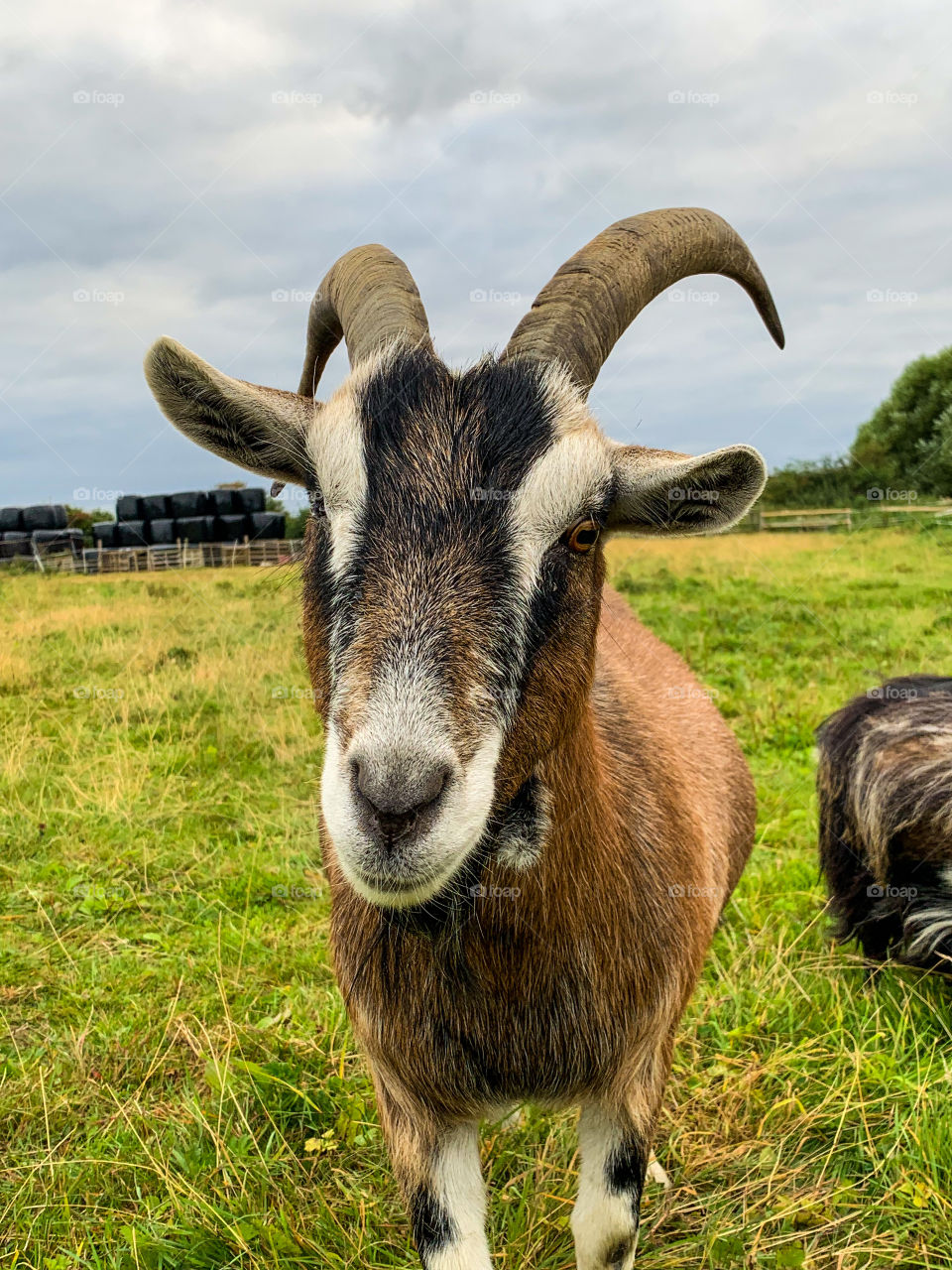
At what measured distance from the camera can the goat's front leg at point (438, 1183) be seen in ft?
8.66

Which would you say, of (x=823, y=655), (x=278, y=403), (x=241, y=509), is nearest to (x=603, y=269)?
(x=278, y=403)

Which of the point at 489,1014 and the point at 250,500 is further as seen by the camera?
the point at 250,500

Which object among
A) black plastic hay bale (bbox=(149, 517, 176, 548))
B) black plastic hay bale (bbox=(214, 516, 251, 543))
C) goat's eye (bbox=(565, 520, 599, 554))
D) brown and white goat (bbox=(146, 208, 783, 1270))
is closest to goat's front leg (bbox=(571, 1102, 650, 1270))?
brown and white goat (bbox=(146, 208, 783, 1270))

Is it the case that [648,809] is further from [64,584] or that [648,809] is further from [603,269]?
[64,584]

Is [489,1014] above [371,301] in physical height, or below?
below

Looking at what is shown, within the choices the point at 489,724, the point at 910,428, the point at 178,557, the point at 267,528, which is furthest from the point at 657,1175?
the point at 910,428

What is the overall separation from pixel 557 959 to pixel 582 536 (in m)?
1.17

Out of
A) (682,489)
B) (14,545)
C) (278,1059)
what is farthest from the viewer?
(14,545)

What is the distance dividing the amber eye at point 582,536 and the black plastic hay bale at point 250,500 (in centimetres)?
2777

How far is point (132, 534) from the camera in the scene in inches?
1120

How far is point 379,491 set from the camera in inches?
87.7

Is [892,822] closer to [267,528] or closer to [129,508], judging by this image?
[267,528]

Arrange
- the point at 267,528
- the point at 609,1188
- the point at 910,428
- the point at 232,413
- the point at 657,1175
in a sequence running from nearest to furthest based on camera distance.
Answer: the point at 232,413 → the point at 609,1188 → the point at 657,1175 → the point at 267,528 → the point at 910,428

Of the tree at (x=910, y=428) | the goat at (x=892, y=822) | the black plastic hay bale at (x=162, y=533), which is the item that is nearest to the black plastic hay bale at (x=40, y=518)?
Result: the black plastic hay bale at (x=162, y=533)
